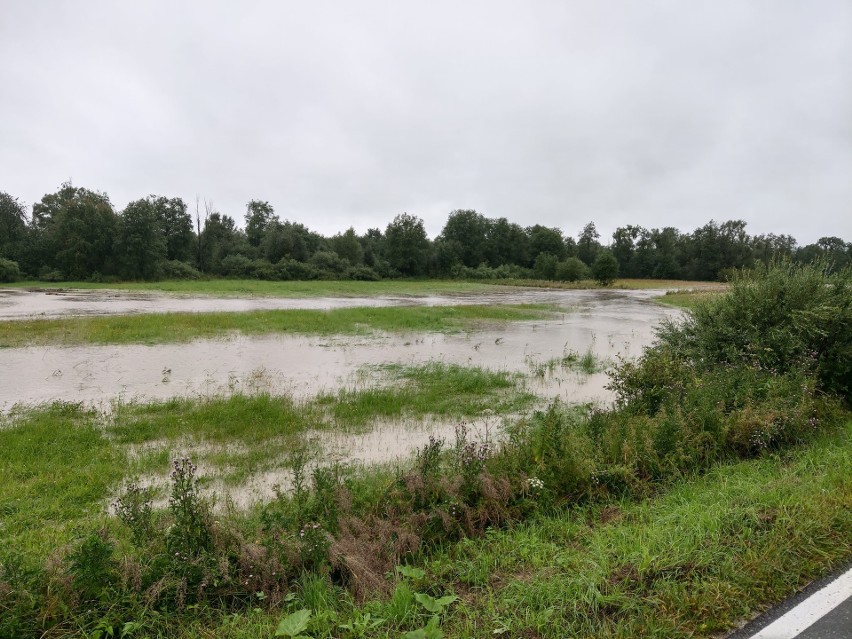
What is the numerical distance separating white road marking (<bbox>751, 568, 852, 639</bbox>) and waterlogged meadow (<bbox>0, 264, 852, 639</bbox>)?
0.15m

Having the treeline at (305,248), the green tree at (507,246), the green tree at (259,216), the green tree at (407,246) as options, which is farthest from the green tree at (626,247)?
the green tree at (259,216)

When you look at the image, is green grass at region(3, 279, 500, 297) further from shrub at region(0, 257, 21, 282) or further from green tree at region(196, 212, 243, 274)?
green tree at region(196, 212, 243, 274)

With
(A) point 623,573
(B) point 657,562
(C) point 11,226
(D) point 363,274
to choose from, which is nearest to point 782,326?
(B) point 657,562

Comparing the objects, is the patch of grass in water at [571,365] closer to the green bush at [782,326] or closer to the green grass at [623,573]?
the green bush at [782,326]

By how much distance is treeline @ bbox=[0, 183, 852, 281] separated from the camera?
6206 cm

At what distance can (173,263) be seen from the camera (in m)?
69.1

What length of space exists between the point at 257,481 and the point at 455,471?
2675 mm

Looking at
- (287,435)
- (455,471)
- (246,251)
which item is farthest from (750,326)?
(246,251)

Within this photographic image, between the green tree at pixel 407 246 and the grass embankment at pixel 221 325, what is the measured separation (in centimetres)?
6531

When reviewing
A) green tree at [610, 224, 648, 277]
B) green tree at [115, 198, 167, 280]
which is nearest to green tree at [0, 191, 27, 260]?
green tree at [115, 198, 167, 280]

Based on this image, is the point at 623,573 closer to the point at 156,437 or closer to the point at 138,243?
the point at 156,437

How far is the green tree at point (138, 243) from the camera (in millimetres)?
61281

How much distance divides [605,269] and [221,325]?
65635mm

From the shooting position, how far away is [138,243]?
201 feet
